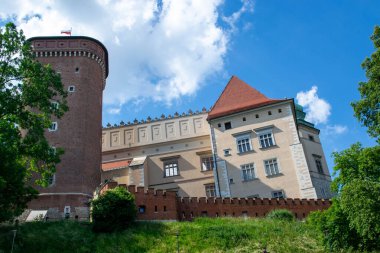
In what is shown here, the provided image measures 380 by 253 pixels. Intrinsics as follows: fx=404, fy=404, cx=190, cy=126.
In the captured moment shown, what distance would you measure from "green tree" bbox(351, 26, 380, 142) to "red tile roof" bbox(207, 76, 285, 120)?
14.6 metres

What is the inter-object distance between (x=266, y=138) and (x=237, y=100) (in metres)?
4.89

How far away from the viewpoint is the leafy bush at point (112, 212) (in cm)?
2152

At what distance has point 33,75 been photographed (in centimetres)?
2147

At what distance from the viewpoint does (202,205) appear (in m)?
26.2

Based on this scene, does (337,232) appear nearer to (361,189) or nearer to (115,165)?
(361,189)

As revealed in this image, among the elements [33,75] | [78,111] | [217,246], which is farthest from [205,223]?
[78,111]

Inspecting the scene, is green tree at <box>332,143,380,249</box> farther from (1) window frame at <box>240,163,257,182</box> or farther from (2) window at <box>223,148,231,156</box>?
(2) window at <box>223,148,231,156</box>

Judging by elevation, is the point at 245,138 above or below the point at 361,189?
above

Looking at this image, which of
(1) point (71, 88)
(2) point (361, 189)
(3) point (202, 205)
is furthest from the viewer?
(1) point (71, 88)

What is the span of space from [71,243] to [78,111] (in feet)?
47.9

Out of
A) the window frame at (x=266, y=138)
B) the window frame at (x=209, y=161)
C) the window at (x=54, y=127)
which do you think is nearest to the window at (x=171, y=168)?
the window frame at (x=209, y=161)

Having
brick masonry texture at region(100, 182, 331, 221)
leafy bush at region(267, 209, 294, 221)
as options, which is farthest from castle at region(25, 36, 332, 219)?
leafy bush at region(267, 209, 294, 221)

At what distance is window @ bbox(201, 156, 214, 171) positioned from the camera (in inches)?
1442

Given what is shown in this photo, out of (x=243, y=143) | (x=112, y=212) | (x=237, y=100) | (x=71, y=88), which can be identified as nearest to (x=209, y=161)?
(x=243, y=143)
